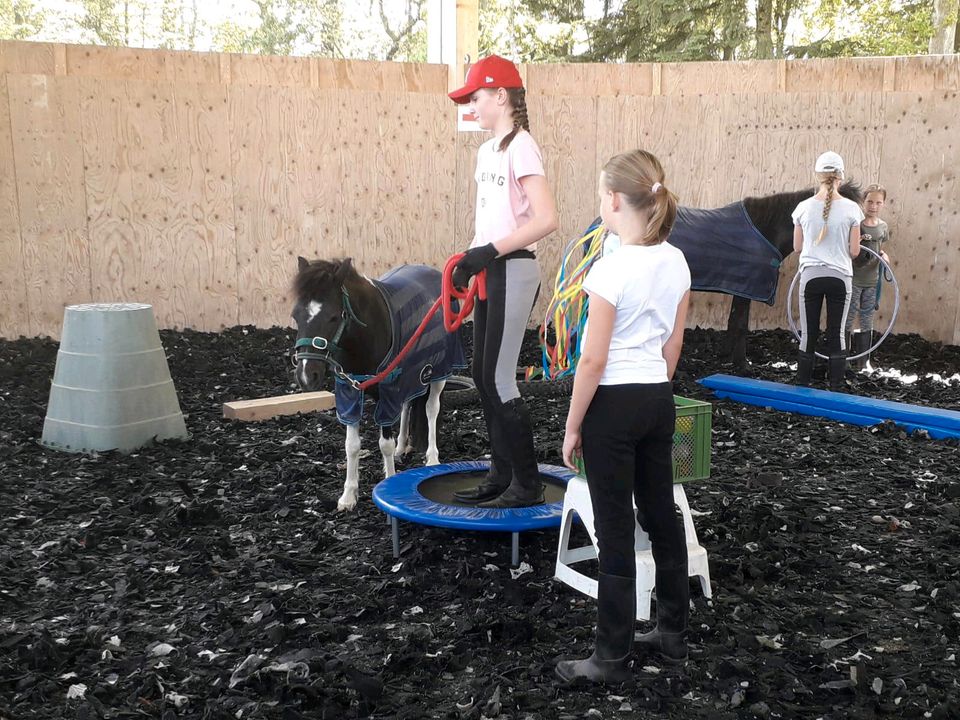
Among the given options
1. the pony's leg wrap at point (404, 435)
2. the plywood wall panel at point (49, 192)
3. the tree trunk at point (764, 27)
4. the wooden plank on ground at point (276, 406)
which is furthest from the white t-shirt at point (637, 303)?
the tree trunk at point (764, 27)

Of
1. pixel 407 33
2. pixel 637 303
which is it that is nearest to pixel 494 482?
pixel 637 303

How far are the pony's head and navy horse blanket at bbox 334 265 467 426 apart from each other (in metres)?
0.29

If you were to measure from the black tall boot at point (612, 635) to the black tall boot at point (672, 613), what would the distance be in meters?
0.14

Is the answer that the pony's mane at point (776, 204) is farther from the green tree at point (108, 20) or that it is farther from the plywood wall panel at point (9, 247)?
the green tree at point (108, 20)

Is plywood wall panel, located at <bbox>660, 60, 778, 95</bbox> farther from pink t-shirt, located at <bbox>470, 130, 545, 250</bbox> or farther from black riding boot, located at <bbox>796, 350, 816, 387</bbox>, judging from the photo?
pink t-shirt, located at <bbox>470, 130, 545, 250</bbox>

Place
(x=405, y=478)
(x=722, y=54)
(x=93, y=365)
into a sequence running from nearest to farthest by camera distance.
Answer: (x=405, y=478)
(x=93, y=365)
(x=722, y=54)

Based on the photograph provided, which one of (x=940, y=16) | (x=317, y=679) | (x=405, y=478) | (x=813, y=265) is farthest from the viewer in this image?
(x=940, y=16)

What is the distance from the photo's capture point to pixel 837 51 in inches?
548

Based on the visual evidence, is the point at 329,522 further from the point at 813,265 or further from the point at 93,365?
the point at 813,265

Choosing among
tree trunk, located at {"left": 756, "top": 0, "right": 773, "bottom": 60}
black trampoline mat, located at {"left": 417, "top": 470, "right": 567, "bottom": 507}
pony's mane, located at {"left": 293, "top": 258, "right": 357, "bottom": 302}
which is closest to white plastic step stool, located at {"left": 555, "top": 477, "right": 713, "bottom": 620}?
black trampoline mat, located at {"left": 417, "top": 470, "right": 567, "bottom": 507}

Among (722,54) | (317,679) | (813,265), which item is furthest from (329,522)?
(722,54)

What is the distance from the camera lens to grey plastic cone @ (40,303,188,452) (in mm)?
5043

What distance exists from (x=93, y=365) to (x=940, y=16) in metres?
12.0

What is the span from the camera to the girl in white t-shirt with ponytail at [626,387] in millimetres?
2359
